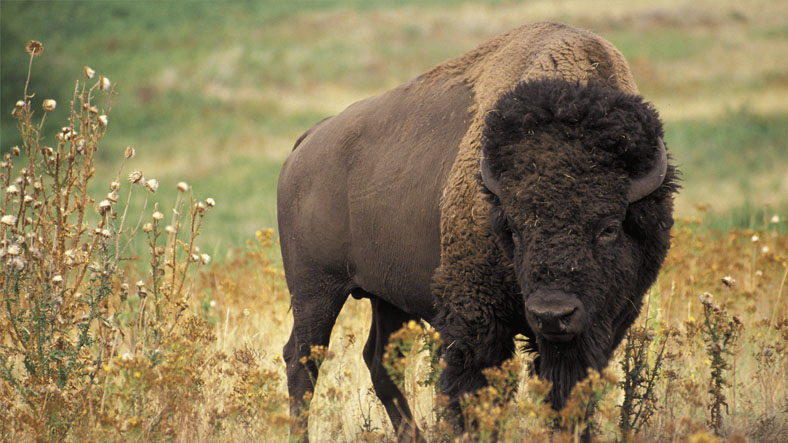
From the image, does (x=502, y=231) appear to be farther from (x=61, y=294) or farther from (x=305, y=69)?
(x=305, y=69)

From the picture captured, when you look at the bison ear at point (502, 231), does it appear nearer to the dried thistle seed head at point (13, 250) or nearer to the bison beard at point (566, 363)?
the bison beard at point (566, 363)

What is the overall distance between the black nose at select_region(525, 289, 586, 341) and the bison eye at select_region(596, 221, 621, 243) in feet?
1.16

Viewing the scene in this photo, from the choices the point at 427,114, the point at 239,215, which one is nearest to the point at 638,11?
the point at 239,215

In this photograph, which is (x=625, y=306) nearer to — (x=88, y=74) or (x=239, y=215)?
(x=88, y=74)

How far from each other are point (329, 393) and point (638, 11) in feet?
148

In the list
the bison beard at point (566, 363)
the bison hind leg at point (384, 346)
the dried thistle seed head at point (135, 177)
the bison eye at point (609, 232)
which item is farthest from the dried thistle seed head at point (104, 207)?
the bison eye at point (609, 232)

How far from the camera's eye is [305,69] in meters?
42.9

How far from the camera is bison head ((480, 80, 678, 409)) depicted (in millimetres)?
3775

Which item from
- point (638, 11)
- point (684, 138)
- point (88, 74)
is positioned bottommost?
point (684, 138)

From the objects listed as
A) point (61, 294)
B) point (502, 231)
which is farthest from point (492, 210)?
point (61, 294)

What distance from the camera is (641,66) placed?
36781 millimetres

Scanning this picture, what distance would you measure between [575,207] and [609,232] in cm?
26

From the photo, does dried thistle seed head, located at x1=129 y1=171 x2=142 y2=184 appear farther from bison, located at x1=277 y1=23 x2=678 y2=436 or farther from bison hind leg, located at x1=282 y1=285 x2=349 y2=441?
bison hind leg, located at x1=282 y1=285 x2=349 y2=441

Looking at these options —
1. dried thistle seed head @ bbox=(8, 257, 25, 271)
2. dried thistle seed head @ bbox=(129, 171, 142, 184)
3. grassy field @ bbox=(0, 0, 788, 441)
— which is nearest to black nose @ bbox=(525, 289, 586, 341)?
grassy field @ bbox=(0, 0, 788, 441)
